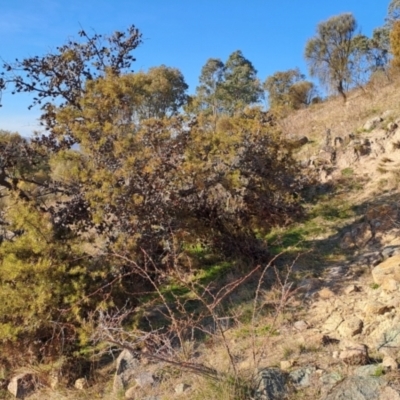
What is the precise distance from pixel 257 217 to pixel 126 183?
2.39 meters

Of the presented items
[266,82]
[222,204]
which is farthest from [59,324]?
[266,82]

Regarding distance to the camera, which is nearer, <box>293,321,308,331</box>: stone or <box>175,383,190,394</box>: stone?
<box>175,383,190,394</box>: stone

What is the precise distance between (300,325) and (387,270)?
1.28 meters

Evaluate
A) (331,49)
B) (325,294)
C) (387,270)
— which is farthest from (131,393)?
(331,49)

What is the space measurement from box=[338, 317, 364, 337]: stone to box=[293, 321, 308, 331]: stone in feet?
1.24

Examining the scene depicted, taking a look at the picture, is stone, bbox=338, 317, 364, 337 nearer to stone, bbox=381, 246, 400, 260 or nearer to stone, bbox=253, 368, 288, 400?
stone, bbox=253, 368, 288, 400

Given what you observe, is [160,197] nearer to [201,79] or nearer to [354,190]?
[354,190]

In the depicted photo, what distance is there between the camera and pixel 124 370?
456cm

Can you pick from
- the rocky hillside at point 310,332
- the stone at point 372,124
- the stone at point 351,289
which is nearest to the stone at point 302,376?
the rocky hillside at point 310,332

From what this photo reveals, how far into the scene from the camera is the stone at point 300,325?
14.9ft

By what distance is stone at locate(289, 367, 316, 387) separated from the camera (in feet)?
11.2

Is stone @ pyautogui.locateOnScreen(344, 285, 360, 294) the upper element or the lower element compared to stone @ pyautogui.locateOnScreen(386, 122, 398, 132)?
lower

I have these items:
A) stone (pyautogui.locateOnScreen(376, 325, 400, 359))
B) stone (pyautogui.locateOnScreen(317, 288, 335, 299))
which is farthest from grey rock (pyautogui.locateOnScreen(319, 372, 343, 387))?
stone (pyautogui.locateOnScreen(317, 288, 335, 299))

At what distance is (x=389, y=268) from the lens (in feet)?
16.4
